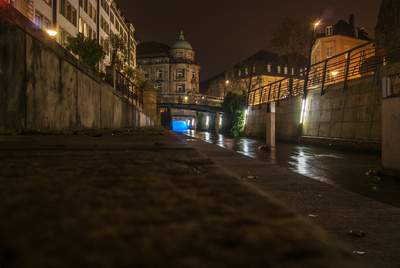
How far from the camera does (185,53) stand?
85.7m

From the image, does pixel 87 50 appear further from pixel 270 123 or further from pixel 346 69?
pixel 346 69

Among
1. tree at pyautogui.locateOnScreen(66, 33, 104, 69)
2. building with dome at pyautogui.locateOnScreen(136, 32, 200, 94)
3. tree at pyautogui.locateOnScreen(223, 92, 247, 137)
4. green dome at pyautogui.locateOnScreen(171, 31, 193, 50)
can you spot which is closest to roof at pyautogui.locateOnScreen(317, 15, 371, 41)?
tree at pyautogui.locateOnScreen(223, 92, 247, 137)

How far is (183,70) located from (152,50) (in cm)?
1325

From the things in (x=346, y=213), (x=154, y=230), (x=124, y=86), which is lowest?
(x=346, y=213)

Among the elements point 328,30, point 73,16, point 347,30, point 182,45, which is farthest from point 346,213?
point 182,45

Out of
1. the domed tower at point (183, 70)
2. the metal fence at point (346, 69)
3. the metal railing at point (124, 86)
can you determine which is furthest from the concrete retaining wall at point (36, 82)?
the domed tower at point (183, 70)

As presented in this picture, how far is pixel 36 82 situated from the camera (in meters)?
4.56

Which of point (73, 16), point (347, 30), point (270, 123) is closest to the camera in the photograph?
point (270, 123)

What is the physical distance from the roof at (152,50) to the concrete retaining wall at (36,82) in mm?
82611

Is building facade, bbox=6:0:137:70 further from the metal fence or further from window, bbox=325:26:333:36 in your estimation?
window, bbox=325:26:333:36

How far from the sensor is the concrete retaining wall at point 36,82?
3.83 metres

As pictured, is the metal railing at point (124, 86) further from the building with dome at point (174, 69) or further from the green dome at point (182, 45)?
the green dome at point (182, 45)

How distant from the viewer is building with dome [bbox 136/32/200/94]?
8438 cm

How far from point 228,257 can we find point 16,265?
25cm
